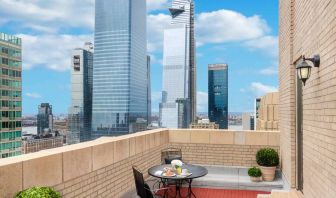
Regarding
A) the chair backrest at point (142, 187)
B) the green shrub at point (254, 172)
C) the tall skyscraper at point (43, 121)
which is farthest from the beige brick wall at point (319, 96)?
the tall skyscraper at point (43, 121)

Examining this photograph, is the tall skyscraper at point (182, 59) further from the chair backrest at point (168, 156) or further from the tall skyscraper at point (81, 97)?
the chair backrest at point (168, 156)

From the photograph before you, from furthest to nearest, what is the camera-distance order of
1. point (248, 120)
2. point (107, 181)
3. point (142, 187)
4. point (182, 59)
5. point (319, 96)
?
point (182, 59), point (248, 120), point (107, 181), point (142, 187), point (319, 96)

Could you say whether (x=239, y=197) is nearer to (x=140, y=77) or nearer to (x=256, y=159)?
(x=256, y=159)

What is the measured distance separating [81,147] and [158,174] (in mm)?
1819

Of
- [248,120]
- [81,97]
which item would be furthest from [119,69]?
[248,120]

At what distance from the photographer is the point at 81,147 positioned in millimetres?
5062

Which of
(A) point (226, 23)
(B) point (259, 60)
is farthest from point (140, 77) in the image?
(B) point (259, 60)

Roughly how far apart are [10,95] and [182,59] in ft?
392

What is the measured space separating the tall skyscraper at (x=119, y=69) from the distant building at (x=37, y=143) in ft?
96.9

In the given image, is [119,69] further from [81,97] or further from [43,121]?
[43,121]

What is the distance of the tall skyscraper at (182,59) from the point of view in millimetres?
190500

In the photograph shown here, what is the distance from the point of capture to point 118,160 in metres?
6.34

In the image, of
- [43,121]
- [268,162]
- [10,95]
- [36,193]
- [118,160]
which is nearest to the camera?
[36,193]

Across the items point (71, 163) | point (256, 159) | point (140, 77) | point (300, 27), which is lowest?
point (256, 159)
